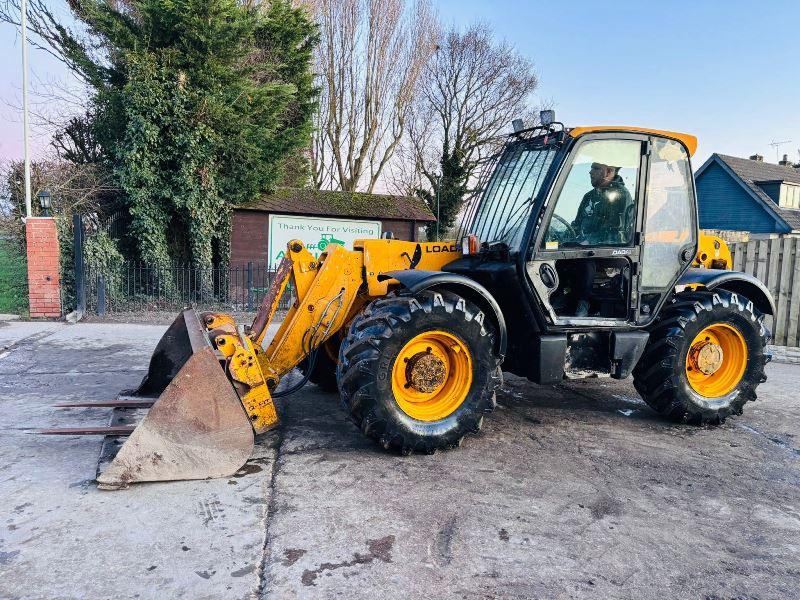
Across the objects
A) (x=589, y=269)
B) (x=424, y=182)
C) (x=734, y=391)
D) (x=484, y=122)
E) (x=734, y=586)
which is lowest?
(x=734, y=586)

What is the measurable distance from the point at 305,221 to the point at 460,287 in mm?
11407

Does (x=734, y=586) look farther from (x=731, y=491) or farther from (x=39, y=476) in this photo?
(x=39, y=476)

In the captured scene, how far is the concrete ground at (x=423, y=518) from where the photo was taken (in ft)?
8.73

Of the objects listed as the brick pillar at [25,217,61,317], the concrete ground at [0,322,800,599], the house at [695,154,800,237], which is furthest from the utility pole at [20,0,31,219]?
the house at [695,154,800,237]

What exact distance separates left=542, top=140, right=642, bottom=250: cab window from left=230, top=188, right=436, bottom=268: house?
1079 centimetres

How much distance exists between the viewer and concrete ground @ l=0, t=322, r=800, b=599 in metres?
2.66

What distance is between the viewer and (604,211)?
4.79 meters

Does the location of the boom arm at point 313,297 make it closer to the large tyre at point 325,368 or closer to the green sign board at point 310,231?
the large tyre at point 325,368

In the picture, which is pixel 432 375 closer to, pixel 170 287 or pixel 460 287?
pixel 460 287

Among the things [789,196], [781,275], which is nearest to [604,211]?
[781,275]

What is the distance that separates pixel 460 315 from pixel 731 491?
209 centimetres

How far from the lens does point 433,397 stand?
4.41m

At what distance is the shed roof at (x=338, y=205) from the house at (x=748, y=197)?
58.2 ft

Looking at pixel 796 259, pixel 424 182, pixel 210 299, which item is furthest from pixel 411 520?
pixel 424 182
